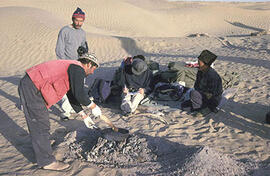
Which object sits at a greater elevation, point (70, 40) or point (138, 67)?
point (70, 40)

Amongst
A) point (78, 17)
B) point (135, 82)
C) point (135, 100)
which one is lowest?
point (135, 100)

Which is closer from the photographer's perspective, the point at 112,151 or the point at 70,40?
the point at 112,151

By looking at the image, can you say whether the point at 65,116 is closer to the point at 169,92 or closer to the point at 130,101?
the point at 130,101

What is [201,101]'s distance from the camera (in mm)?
4477

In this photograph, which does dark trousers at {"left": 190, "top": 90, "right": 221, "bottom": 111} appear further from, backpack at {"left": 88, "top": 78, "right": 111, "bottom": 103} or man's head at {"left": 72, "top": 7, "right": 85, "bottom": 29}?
man's head at {"left": 72, "top": 7, "right": 85, "bottom": 29}

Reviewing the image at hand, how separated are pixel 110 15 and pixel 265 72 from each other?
1732 centimetres

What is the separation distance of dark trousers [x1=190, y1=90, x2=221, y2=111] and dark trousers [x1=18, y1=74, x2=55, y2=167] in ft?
9.23

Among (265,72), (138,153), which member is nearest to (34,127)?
(138,153)

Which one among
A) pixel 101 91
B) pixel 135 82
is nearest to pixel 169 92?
pixel 135 82

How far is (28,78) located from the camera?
8.36 ft

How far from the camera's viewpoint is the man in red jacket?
A: 98.8 inches

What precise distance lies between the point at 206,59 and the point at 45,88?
2958mm

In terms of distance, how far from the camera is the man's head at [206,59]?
13.6ft

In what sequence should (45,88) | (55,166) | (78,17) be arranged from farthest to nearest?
1. (78,17)
2. (55,166)
3. (45,88)
